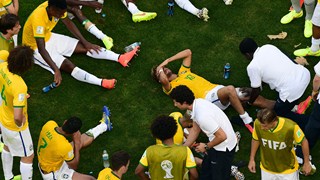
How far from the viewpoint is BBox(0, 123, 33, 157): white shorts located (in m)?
9.28

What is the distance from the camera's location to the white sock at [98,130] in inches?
415

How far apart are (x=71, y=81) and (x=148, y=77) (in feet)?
4.92

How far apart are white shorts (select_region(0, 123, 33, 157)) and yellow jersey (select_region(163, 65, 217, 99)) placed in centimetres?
297

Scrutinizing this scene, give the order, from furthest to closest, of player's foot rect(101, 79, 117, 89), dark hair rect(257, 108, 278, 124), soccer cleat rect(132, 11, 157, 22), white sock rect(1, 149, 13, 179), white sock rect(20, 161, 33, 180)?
1. soccer cleat rect(132, 11, 157, 22)
2. player's foot rect(101, 79, 117, 89)
3. white sock rect(1, 149, 13, 179)
4. white sock rect(20, 161, 33, 180)
5. dark hair rect(257, 108, 278, 124)

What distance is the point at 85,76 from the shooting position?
11570 mm

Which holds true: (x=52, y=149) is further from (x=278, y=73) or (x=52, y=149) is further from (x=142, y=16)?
(x=142, y=16)

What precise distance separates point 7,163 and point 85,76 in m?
2.56

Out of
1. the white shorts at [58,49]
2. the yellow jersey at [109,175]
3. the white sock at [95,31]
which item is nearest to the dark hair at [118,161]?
the yellow jersey at [109,175]

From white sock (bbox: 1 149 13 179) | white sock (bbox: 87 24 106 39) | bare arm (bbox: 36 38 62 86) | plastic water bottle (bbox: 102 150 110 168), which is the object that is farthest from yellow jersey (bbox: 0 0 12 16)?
plastic water bottle (bbox: 102 150 110 168)

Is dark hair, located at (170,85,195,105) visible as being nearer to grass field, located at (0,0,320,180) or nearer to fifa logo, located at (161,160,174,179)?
fifa logo, located at (161,160,174,179)

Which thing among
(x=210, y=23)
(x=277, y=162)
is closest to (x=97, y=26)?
(x=210, y=23)

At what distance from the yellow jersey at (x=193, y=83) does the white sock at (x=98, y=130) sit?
1.39 m

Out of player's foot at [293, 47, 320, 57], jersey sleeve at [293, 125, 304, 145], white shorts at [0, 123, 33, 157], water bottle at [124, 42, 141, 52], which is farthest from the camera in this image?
water bottle at [124, 42, 141, 52]

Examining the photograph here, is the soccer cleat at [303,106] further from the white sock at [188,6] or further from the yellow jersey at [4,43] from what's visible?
the yellow jersey at [4,43]
